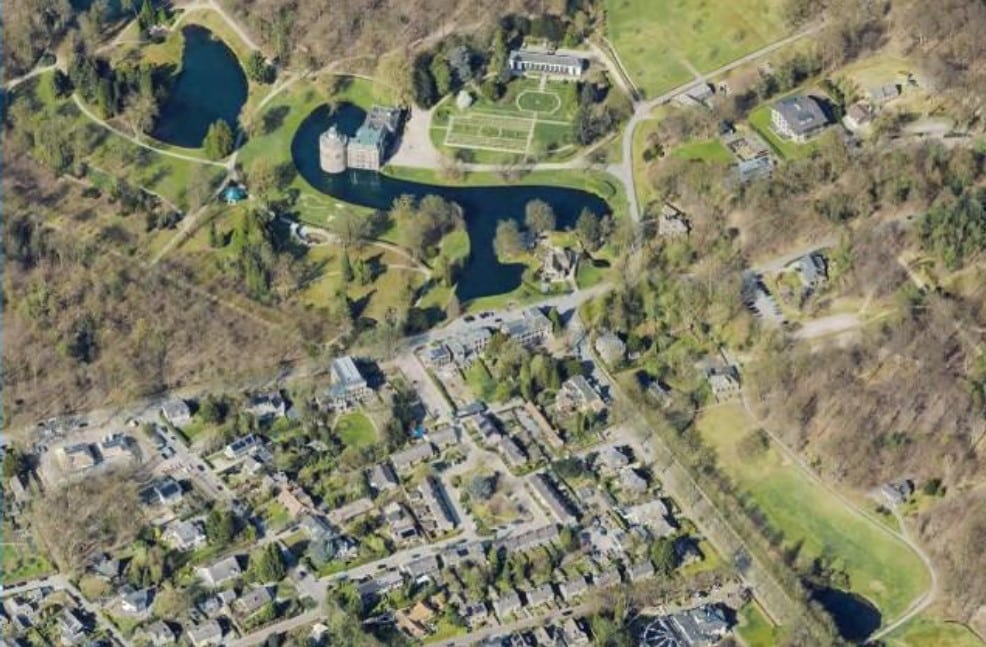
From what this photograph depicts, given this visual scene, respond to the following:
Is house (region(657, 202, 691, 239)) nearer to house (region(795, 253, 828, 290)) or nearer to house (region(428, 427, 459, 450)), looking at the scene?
house (region(795, 253, 828, 290))

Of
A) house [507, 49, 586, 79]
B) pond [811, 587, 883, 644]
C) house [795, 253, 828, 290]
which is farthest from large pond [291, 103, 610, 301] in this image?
pond [811, 587, 883, 644]

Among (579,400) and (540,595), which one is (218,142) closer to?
(579,400)

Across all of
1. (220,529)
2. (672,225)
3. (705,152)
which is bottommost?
(220,529)

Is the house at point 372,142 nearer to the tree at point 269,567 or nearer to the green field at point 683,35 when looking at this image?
the green field at point 683,35

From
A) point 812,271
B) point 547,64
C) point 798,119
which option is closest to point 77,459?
point 812,271

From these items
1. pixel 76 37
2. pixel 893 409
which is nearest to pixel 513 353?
pixel 893 409

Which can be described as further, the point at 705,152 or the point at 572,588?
the point at 705,152
